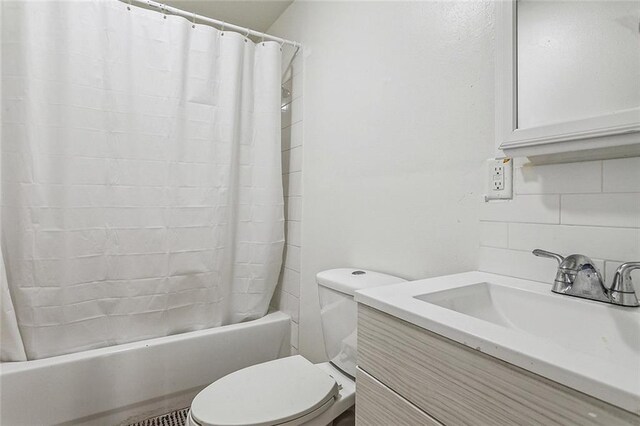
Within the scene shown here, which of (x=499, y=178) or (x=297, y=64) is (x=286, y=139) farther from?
(x=499, y=178)

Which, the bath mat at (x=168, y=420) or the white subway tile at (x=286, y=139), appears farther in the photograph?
the white subway tile at (x=286, y=139)

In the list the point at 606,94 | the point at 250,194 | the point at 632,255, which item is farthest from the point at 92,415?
the point at 606,94

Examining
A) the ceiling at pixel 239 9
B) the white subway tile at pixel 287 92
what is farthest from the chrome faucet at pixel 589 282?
the ceiling at pixel 239 9

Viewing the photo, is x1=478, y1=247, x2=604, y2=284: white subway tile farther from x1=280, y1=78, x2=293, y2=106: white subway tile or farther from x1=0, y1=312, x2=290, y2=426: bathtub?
x1=280, y1=78, x2=293, y2=106: white subway tile

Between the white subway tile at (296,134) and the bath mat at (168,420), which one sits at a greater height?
the white subway tile at (296,134)

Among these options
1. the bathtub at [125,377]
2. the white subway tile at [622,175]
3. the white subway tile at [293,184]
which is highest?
the white subway tile at [293,184]

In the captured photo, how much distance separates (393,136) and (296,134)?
30.3 inches

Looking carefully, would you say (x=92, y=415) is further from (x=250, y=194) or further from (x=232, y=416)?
(x=250, y=194)

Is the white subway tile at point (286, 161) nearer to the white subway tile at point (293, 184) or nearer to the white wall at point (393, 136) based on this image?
the white subway tile at point (293, 184)

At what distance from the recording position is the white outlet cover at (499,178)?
84cm

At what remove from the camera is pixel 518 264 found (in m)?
0.82

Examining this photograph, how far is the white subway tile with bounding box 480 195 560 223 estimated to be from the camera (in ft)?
2.52

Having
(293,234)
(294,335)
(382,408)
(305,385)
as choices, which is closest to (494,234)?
(382,408)

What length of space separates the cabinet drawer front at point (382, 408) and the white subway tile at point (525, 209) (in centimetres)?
54
